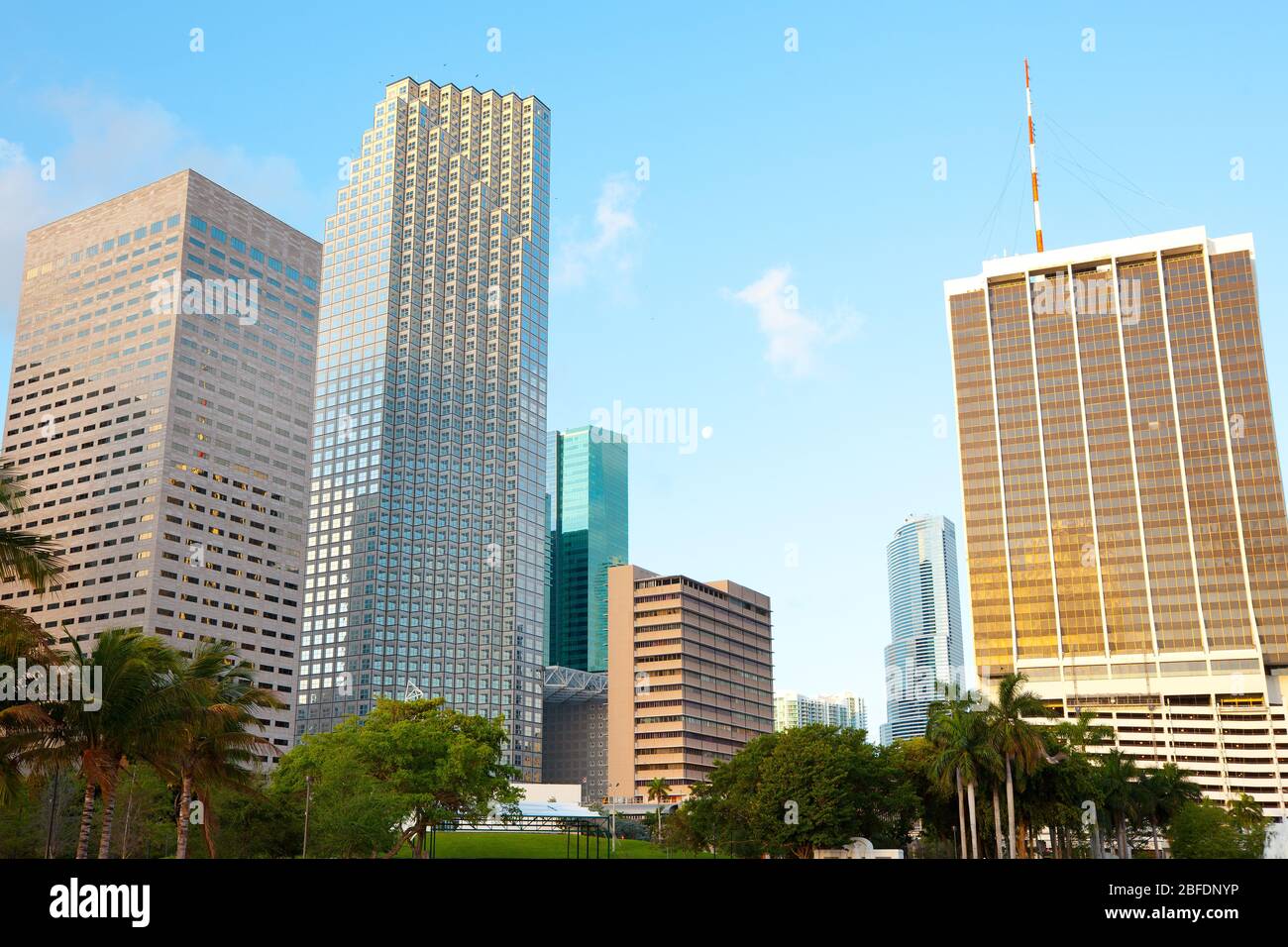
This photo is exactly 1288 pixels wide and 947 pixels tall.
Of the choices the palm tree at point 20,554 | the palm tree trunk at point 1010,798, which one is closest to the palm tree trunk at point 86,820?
the palm tree at point 20,554

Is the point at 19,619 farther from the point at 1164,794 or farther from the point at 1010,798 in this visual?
the point at 1164,794

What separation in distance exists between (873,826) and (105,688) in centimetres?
7592

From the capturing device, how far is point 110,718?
1706 inches

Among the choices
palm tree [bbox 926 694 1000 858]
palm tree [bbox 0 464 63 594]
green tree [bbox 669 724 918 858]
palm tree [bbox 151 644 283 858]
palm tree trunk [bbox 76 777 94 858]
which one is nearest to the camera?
palm tree [bbox 0 464 63 594]

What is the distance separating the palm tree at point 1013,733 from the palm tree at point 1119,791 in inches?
785

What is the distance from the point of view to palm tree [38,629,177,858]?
4312 cm

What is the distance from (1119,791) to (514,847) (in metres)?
64.8

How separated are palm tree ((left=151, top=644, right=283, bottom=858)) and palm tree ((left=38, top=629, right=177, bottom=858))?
122 centimetres

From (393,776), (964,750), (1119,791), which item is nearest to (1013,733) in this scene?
(964,750)

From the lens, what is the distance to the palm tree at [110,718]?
43.1 meters

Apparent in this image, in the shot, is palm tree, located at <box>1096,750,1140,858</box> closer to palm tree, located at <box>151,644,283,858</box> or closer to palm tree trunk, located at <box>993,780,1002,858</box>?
palm tree trunk, located at <box>993,780,1002,858</box>

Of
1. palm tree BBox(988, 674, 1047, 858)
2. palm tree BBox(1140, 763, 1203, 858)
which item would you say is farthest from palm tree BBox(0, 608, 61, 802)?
palm tree BBox(1140, 763, 1203, 858)
